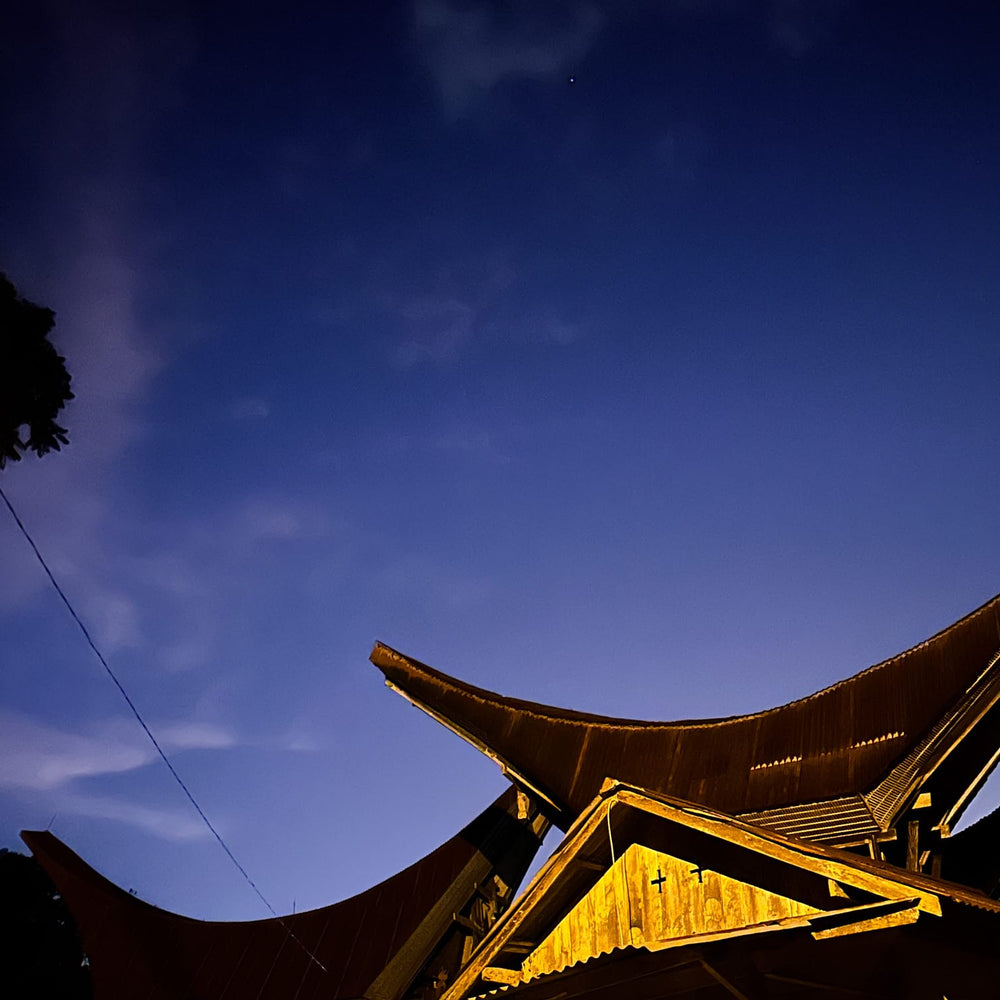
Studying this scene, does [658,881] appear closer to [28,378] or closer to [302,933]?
[302,933]

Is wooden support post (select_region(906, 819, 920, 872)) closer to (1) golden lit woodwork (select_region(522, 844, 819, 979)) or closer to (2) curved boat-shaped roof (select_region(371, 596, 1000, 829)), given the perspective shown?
(2) curved boat-shaped roof (select_region(371, 596, 1000, 829))

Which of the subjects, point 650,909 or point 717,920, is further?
point 650,909

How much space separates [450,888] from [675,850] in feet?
32.7

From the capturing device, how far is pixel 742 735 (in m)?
14.7

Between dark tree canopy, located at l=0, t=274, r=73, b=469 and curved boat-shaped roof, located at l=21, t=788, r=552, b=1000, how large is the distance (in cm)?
1050

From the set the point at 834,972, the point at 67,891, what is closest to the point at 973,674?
the point at 834,972

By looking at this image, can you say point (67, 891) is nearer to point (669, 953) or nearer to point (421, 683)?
point (421, 683)

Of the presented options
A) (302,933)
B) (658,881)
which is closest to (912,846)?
(658,881)

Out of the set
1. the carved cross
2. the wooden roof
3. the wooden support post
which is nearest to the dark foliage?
the wooden roof

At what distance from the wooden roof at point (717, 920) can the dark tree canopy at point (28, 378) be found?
14415 millimetres

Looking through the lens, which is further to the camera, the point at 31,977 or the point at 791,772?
the point at 31,977

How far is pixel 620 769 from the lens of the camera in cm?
1523

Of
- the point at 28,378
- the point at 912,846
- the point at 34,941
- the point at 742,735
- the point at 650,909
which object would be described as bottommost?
the point at 34,941

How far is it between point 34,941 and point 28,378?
2226 centimetres
